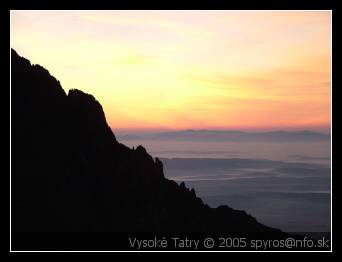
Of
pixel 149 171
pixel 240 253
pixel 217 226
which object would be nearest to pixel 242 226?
pixel 217 226

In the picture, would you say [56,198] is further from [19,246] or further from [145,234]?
[145,234]

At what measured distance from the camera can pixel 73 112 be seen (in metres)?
98.3

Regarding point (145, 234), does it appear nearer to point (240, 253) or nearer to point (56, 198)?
point (56, 198)

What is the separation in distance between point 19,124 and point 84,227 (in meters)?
23.0

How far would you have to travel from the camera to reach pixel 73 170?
89.9m

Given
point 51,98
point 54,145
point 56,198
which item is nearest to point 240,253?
point 56,198

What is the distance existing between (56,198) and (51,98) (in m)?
22.1

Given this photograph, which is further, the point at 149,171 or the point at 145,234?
the point at 149,171

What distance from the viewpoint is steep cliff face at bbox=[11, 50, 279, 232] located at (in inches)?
3287

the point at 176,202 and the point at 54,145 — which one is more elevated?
the point at 54,145

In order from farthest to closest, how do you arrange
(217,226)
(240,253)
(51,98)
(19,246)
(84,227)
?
1. (217,226)
2. (51,98)
3. (84,227)
4. (19,246)
5. (240,253)

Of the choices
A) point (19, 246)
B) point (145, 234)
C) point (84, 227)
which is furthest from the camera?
point (145, 234)

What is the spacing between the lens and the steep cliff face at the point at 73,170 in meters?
83.5
